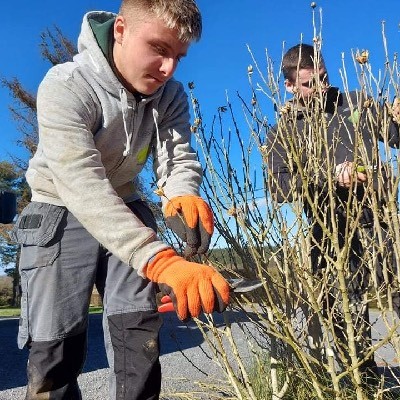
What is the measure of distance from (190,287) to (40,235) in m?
0.72

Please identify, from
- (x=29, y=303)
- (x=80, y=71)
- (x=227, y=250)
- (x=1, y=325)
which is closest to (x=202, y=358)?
(x=227, y=250)

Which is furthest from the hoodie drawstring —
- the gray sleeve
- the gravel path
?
the gravel path

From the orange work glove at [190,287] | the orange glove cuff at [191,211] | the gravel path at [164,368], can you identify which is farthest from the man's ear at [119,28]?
the gravel path at [164,368]

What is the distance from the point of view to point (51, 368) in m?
1.88

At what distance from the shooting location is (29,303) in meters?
1.96

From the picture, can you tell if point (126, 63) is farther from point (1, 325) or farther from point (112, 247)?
point (1, 325)

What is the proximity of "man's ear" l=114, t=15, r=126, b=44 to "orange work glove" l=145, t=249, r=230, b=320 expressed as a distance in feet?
2.84

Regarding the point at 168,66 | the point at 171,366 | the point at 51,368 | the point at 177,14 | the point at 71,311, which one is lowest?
the point at 171,366

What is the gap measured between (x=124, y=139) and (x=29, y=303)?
2.25ft

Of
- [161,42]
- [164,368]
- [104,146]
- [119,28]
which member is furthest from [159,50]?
[164,368]

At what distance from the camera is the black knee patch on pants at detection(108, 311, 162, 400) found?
72.8 inches

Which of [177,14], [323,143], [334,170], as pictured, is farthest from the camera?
[334,170]

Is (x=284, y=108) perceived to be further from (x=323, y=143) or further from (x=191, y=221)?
(x=191, y=221)

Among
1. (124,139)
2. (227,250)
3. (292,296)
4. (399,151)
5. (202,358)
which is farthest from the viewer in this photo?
(202,358)
